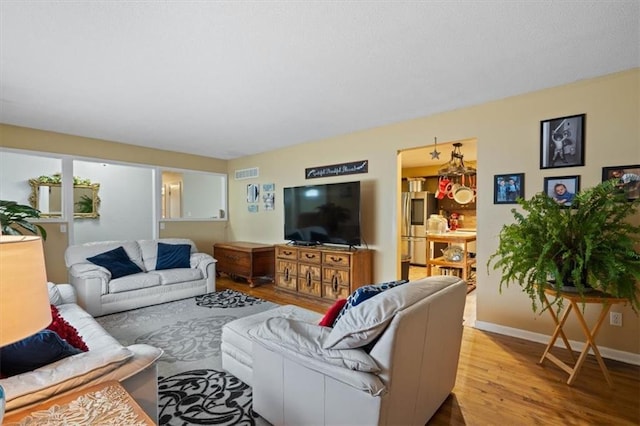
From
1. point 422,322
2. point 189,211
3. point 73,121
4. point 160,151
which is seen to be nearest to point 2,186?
point 73,121

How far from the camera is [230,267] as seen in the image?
18.2 ft

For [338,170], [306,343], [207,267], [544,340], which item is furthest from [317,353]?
[207,267]

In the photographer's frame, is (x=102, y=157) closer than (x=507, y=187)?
No

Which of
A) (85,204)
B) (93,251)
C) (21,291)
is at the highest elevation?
(85,204)

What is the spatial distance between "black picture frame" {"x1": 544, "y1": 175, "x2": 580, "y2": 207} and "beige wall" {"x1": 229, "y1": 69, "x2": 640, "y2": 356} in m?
0.05

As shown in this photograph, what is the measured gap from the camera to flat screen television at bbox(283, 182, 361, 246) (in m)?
4.22

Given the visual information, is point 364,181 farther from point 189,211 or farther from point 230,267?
point 189,211

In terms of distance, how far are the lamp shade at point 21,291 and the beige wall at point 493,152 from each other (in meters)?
3.53

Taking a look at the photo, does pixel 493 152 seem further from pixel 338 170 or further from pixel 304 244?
pixel 304 244

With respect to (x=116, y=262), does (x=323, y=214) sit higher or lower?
higher

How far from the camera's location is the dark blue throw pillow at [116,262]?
13.1 ft

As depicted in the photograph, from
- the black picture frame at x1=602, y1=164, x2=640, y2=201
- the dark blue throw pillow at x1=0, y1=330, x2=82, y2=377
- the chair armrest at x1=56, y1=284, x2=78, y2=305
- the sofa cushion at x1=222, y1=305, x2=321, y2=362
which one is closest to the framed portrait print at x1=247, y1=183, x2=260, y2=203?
the chair armrest at x1=56, y1=284, x2=78, y2=305

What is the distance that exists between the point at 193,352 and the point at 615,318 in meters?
3.69

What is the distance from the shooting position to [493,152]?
128 inches
